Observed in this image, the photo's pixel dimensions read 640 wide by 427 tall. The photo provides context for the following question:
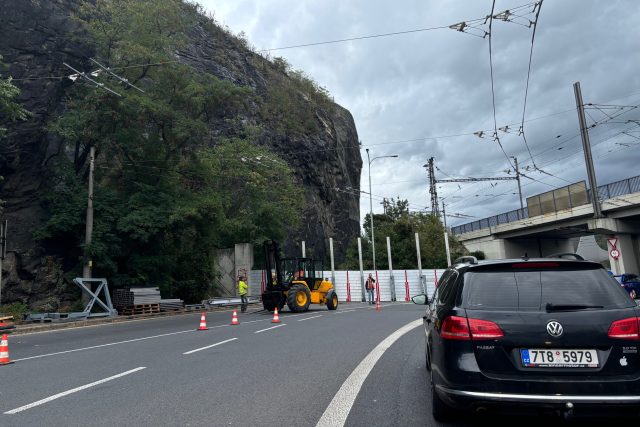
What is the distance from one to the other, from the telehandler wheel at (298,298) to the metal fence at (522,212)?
70.4ft

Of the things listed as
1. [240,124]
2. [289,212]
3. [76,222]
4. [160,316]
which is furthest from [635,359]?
[240,124]

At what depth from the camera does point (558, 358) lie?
3.85 m

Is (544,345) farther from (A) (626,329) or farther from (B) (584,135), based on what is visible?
(B) (584,135)

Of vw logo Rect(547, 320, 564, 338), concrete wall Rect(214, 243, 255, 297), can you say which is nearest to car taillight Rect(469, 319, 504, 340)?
vw logo Rect(547, 320, 564, 338)

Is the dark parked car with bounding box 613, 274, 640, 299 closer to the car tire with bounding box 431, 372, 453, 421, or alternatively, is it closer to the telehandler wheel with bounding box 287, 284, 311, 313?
the telehandler wheel with bounding box 287, 284, 311, 313

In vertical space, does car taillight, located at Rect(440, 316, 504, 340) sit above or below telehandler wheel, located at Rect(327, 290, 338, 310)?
above

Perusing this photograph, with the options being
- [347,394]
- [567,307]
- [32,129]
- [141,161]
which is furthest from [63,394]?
[32,129]

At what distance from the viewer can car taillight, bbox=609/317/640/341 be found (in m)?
3.80

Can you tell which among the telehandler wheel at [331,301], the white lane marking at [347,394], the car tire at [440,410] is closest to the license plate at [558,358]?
the car tire at [440,410]

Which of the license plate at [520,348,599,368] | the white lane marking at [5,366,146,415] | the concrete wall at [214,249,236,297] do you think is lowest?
the white lane marking at [5,366,146,415]

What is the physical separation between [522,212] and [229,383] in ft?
135

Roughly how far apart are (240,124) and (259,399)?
42336 millimetres

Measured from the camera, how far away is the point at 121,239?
24641 millimetres

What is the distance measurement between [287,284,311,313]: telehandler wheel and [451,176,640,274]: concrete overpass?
1864 cm
